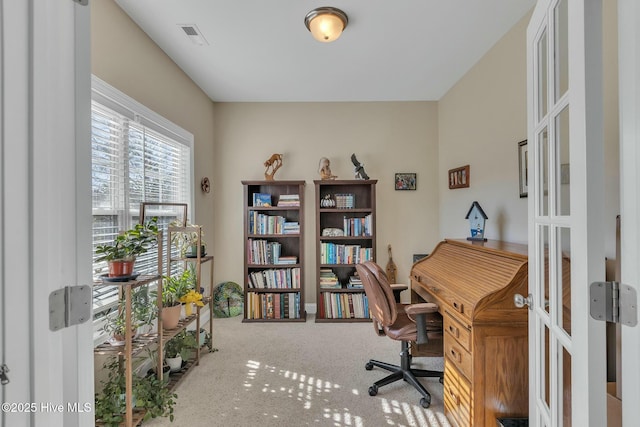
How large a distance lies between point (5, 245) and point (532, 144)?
5.61 feet

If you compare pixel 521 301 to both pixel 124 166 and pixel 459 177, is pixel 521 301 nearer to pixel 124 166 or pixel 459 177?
pixel 459 177

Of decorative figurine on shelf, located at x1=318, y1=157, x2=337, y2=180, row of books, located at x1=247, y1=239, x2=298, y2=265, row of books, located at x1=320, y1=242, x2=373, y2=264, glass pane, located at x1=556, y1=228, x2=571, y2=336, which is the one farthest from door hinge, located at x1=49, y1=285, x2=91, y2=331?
decorative figurine on shelf, located at x1=318, y1=157, x2=337, y2=180

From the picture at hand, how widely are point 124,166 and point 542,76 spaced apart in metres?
2.44

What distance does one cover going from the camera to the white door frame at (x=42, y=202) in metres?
0.65

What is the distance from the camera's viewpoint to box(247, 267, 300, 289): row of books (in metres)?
3.39

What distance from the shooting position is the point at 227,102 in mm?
3645

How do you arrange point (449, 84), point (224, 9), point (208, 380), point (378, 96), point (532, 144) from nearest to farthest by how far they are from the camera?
point (532, 144)
point (224, 9)
point (208, 380)
point (449, 84)
point (378, 96)

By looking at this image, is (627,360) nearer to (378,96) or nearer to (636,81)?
(636,81)

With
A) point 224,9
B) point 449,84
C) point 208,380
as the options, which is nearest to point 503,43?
point 449,84

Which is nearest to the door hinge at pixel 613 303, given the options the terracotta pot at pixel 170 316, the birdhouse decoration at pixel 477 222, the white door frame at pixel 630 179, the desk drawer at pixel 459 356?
the white door frame at pixel 630 179

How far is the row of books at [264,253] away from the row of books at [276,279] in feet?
0.39

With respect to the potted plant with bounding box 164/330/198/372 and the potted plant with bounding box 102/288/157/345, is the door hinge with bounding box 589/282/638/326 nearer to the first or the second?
the potted plant with bounding box 102/288/157/345

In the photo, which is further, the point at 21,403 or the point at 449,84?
the point at 449,84

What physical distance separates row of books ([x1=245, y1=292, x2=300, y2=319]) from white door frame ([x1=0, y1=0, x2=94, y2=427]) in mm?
2628
